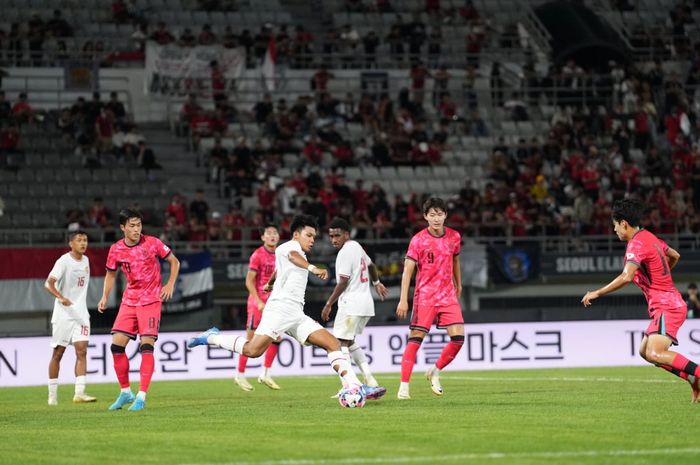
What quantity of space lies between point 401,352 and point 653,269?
14.4m

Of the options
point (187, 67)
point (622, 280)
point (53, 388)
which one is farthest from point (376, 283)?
point (187, 67)

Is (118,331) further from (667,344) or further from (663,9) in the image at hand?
(663,9)

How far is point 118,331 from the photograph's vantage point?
680 inches

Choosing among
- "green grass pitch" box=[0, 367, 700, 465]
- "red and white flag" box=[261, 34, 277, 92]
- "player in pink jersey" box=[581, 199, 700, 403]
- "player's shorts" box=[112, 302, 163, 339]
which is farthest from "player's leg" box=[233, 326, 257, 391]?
"red and white flag" box=[261, 34, 277, 92]

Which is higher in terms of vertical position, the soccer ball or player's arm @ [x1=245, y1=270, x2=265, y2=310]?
player's arm @ [x1=245, y1=270, x2=265, y2=310]

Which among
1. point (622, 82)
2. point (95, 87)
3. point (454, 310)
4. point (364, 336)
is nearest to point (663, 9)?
point (622, 82)

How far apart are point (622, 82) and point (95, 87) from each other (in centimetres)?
1790

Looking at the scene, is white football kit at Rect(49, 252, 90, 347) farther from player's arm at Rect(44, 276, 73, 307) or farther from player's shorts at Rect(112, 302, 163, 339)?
player's shorts at Rect(112, 302, 163, 339)

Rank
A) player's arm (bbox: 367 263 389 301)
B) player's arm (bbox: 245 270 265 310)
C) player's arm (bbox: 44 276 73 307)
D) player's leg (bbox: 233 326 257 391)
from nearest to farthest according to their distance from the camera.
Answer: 1. player's arm (bbox: 367 263 389 301)
2. player's arm (bbox: 44 276 73 307)
3. player's arm (bbox: 245 270 265 310)
4. player's leg (bbox: 233 326 257 391)

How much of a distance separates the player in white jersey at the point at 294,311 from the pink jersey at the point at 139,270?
1.74 metres

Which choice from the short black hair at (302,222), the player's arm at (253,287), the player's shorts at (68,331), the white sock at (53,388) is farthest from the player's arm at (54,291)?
the short black hair at (302,222)

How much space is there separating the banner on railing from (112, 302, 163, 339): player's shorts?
24.8 meters

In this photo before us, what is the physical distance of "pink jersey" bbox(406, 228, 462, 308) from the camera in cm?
1811

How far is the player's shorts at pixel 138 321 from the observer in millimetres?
17188
